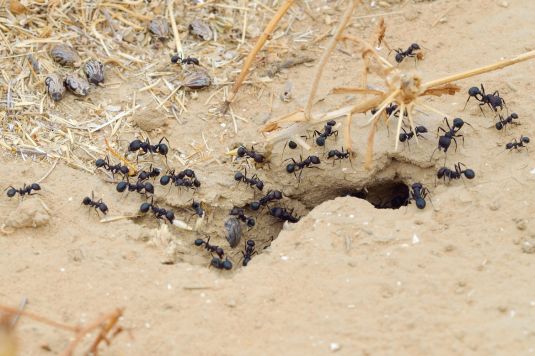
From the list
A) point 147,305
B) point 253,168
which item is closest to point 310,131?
point 253,168

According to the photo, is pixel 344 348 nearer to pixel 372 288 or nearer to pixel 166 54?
pixel 372 288

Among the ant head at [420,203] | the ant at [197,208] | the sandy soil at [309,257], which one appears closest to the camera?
the sandy soil at [309,257]

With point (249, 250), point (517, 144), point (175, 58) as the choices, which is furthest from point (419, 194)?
point (175, 58)

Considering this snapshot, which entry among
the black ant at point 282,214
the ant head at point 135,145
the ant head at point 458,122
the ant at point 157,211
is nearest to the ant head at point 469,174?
the ant head at point 458,122

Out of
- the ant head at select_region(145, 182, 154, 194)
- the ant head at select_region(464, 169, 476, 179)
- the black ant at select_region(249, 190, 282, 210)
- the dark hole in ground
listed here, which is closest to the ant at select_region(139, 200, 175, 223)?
the ant head at select_region(145, 182, 154, 194)

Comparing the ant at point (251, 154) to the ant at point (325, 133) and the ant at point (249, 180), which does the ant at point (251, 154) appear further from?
the ant at point (325, 133)

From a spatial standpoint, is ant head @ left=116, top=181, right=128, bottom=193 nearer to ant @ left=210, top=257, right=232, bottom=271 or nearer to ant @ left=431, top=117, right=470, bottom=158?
ant @ left=210, top=257, right=232, bottom=271
